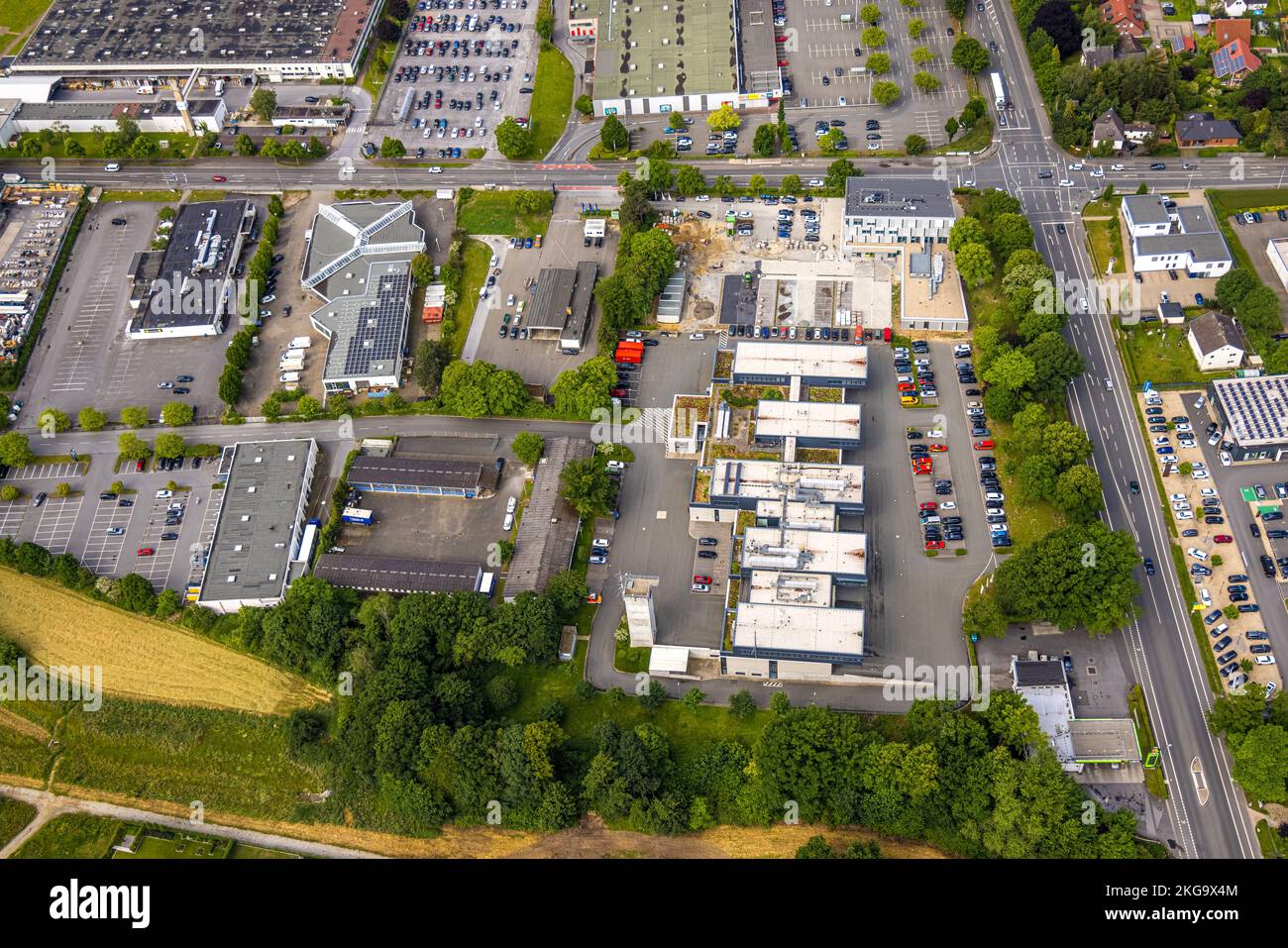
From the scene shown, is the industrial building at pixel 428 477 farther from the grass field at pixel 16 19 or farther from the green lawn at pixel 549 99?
the grass field at pixel 16 19

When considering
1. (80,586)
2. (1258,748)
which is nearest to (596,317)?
(80,586)

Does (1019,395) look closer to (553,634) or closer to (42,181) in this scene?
(553,634)

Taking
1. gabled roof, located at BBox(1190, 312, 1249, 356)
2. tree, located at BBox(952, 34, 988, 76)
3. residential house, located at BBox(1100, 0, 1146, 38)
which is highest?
residential house, located at BBox(1100, 0, 1146, 38)

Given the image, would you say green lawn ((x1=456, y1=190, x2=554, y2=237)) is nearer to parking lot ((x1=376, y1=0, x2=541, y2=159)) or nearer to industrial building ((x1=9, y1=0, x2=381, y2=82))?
parking lot ((x1=376, y1=0, x2=541, y2=159))

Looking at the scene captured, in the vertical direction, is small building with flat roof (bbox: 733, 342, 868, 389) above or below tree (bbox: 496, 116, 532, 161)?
below

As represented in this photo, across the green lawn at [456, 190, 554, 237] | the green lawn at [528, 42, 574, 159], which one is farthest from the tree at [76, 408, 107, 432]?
the green lawn at [528, 42, 574, 159]

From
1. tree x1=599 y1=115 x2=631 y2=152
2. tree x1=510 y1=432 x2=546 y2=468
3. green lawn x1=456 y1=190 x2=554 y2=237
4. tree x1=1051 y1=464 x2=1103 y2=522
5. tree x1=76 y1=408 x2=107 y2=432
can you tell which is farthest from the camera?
tree x1=599 y1=115 x2=631 y2=152

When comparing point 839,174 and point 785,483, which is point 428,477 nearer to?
point 785,483
